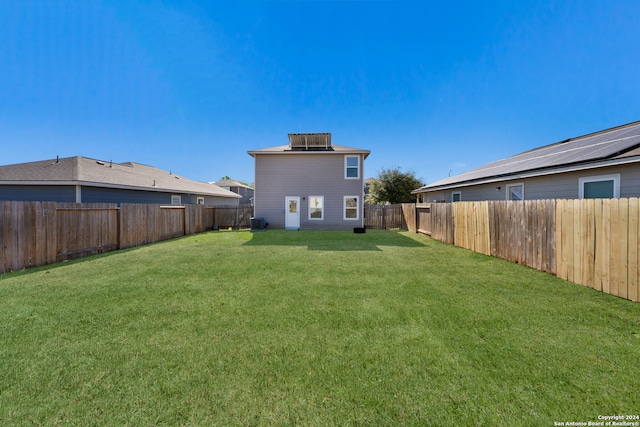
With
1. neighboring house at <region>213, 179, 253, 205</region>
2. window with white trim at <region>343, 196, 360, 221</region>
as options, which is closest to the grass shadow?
window with white trim at <region>343, 196, 360, 221</region>

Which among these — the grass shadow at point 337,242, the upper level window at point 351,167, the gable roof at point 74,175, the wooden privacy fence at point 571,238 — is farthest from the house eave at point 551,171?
the gable roof at point 74,175

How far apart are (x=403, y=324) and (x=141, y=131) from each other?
24.8 meters

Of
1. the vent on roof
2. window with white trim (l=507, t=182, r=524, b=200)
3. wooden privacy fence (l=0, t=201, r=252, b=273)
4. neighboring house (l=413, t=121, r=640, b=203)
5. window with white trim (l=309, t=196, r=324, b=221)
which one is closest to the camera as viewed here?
wooden privacy fence (l=0, t=201, r=252, b=273)

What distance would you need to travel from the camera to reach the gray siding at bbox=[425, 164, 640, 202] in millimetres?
6047

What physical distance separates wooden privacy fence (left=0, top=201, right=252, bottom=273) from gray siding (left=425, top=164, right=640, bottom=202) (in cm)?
1542

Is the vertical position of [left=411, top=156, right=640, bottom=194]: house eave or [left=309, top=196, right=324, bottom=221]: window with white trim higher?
[left=411, top=156, right=640, bottom=194]: house eave

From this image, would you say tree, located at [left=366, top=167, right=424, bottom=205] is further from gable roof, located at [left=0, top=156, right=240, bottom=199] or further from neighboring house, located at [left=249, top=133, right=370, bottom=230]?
gable roof, located at [left=0, top=156, right=240, bottom=199]

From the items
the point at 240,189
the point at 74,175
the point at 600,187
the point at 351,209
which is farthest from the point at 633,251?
the point at 240,189

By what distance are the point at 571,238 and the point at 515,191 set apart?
6.00m

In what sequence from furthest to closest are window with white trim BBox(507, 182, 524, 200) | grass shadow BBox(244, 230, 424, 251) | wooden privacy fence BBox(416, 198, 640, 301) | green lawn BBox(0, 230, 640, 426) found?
1. window with white trim BBox(507, 182, 524, 200)
2. grass shadow BBox(244, 230, 424, 251)
3. wooden privacy fence BBox(416, 198, 640, 301)
4. green lawn BBox(0, 230, 640, 426)

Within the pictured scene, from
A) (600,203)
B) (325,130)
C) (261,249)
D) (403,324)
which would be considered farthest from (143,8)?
(600,203)

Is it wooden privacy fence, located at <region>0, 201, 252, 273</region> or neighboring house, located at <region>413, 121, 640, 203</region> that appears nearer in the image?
wooden privacy fence, located at <region>0, 201, 252, 273</region>

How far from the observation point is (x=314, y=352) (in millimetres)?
2543

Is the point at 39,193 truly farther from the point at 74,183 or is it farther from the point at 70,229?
the point at 70,229
